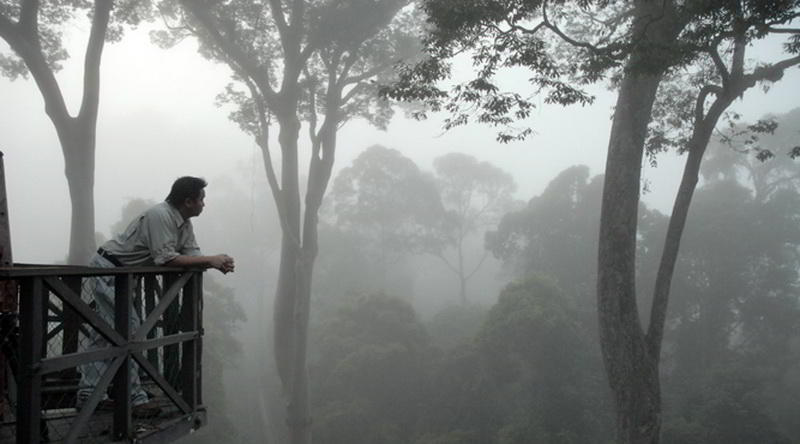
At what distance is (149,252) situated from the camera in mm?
4121

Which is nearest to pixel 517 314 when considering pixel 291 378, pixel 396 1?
pixel 291 378

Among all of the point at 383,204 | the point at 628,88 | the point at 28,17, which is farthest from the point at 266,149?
the point at 383,204

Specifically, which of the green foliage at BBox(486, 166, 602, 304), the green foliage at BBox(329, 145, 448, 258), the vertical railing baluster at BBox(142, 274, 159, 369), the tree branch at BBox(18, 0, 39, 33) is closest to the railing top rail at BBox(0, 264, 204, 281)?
the vertical railing baluster at BBox(142, 274, 159, 369)

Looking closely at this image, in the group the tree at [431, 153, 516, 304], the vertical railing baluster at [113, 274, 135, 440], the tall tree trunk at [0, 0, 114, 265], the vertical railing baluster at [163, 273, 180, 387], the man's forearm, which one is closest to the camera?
the vertical railing baluster at [113, 274, 135, 440]

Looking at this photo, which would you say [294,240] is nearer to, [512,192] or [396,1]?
[396,1]

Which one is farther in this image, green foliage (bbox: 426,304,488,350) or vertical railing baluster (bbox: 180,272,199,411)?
green foliage (bbox: 426,304,488,350)

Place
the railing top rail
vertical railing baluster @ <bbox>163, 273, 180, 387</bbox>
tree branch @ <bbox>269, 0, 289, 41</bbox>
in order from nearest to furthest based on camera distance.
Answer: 1. the railing top rail
2. vertical railing baluster @ <bbox>163, 273, 180, 387</bbox>
3. tree branch @ <bbox>269, 0, 289, 41</bbox>

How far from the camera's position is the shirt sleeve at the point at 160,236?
3879 millimetres

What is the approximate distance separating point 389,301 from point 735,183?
20.0m

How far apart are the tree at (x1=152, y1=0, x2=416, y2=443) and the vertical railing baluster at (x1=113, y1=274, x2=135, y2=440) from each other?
12117mm

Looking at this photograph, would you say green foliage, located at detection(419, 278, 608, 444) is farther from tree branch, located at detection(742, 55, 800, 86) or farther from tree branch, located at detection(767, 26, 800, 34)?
tree branch, located at detection(767, 26, 800, 34)

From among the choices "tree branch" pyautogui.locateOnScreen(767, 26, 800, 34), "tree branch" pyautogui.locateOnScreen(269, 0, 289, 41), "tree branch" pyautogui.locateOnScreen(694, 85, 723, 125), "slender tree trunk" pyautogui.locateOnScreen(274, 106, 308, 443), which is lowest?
"slender tree trunk" pyautogui.locateOnScreen(274, 106, 308, 443)

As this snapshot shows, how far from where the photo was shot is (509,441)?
61.6 ft

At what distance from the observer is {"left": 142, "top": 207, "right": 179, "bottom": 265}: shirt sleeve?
388 centimetres
